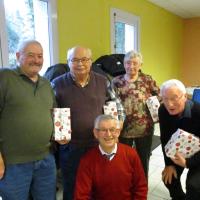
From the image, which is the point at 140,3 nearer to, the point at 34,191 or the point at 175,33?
the point at 175,33

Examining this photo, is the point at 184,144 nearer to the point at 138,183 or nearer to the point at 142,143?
the point at 138,183

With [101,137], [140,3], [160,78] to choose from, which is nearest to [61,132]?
[101,137]

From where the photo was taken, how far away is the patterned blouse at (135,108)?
2021 mm

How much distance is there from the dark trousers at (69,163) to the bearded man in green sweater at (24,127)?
20 centimetres

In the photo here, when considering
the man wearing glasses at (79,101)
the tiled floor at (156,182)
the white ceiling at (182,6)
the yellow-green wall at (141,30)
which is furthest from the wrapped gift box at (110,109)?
the white ceiling at (182,6)

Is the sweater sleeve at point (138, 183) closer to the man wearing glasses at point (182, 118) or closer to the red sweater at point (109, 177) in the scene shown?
Answer: the red sweater at point (109, 177)

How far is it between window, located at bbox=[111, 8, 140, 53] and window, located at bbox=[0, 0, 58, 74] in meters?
1.19

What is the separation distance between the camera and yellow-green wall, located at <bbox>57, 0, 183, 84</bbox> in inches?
113

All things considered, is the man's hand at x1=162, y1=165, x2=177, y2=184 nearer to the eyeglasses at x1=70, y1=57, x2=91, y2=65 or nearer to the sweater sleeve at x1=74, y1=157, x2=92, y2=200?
the sweater sleeve at x1=74, y1=157, x2=92, y2=200

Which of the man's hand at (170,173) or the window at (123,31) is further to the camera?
the window at (123,31)

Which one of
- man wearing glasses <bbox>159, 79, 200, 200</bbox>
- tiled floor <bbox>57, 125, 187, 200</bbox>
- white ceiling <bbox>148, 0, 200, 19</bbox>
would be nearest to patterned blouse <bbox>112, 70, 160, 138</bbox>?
man wearing glasses <bbox>159, 79, 200, 200</bbox>

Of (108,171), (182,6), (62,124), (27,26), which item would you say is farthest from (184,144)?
(182,6)

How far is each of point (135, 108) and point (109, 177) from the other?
0.71m

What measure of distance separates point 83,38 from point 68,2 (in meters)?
0.46
